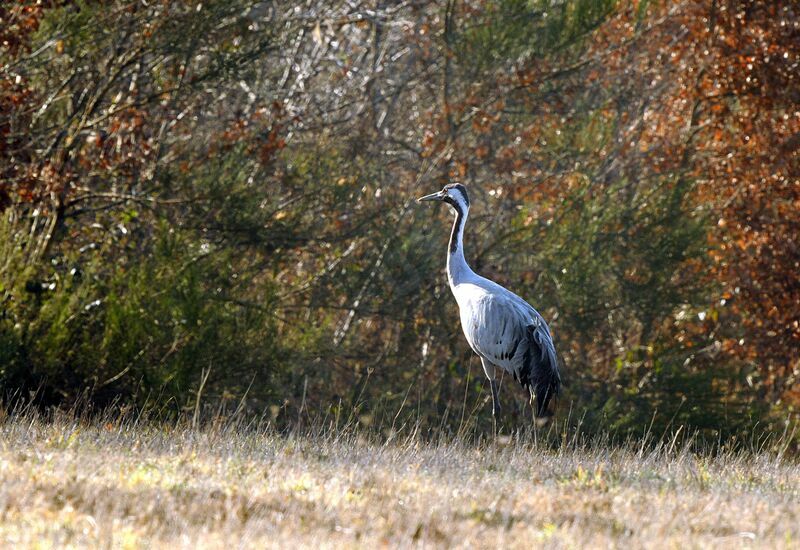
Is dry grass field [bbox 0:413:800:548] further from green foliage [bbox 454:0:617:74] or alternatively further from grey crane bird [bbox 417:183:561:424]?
green foliage [bbox 454:0:617:74]

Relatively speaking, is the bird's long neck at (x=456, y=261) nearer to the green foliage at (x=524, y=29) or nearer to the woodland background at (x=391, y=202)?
the woodland background at (x=391, y=202)

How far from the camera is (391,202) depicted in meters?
15.2

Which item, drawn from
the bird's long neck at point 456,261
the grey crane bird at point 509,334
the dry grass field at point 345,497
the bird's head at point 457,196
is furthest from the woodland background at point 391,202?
the dry grass field at point 345,497

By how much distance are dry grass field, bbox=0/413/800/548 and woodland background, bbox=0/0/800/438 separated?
3.82m

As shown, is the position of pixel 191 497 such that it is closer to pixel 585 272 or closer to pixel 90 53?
pixel 90 53

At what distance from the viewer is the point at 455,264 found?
1177 cm

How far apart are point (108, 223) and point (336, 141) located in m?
3.29

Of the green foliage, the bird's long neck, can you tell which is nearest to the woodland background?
the green foliage

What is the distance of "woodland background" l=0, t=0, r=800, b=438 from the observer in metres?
12.2

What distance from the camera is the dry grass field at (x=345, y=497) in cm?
537

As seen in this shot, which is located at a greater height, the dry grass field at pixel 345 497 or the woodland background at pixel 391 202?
the woodland background at pixel 391 202

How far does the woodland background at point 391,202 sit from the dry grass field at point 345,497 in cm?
382

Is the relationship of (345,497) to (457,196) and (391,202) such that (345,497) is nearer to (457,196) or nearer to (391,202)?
(457,196)

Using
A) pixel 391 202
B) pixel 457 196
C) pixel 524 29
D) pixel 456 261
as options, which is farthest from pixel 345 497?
pixel 524 29
